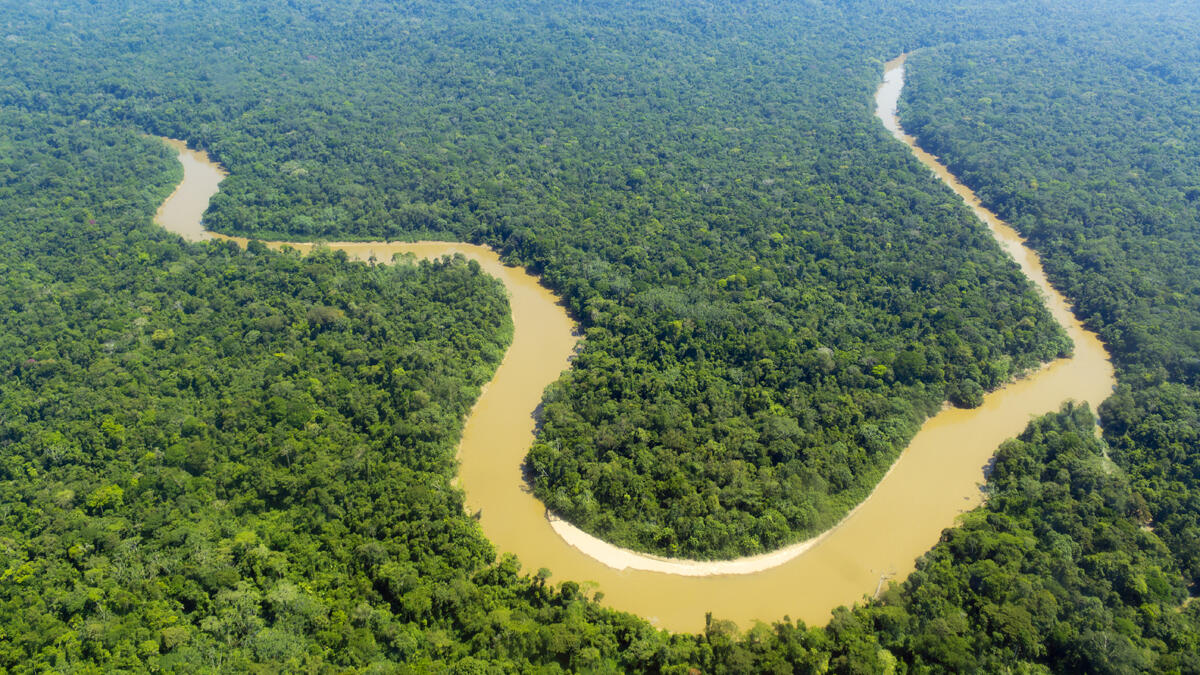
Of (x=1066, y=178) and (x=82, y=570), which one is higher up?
(x=1066, y=178)

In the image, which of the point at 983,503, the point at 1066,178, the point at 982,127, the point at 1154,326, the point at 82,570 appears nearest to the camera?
the point at 82,570

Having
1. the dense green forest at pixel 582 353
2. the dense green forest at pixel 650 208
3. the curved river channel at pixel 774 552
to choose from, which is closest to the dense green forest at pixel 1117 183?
the dense green forest at pixel 582 353

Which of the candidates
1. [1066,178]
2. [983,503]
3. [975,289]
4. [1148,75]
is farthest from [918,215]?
[1148,75]

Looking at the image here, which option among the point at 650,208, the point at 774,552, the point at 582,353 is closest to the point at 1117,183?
the point at 650,208

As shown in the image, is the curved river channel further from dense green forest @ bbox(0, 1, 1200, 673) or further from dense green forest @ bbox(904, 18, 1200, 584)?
dense green forest @ bbox(904, 18, 1200, 584)

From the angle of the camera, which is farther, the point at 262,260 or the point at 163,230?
the point at 163,230

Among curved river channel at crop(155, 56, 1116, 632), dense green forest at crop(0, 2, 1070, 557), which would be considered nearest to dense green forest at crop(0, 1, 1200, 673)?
dense green forest at crop(0, 2, 1070, 557)

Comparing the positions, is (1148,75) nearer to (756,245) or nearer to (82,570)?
(756,245)
